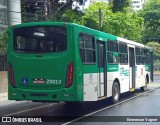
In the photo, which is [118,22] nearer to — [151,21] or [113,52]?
[151,21]

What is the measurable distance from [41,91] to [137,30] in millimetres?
45832

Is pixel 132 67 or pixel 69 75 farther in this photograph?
pixel 132 67

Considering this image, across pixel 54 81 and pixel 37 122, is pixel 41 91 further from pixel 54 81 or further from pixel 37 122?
pixel 37 122

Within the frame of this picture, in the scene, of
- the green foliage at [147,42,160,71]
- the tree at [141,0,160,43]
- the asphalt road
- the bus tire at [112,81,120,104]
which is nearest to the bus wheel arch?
the bus tire at [112,81,120,104]

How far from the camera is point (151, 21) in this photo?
258 ft

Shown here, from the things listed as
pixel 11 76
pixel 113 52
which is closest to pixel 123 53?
pixel 113 52

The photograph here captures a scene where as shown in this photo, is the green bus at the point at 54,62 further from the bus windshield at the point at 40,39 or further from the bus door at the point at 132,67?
the bus door at the point at 132,67

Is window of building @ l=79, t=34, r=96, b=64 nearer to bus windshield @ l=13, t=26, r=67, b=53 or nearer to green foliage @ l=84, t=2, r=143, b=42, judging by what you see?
bus windshield @ l=13, t=26, r=67, b=53

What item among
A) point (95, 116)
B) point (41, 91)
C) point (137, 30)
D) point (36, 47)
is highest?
point (137, 30)

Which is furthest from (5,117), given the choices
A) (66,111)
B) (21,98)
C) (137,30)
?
(137,30)

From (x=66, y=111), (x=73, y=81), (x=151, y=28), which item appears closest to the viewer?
(x=73, y=81)

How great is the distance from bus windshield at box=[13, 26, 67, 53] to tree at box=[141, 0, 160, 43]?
66337 mm

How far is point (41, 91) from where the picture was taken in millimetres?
12805

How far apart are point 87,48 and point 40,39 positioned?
1.69m
